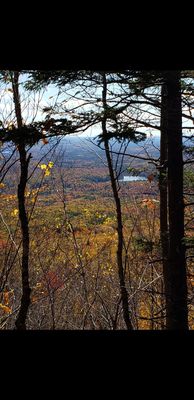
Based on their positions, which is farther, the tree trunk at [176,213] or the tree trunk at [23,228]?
the tree trunk at [23,228]

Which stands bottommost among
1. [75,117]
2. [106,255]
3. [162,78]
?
[106,255]

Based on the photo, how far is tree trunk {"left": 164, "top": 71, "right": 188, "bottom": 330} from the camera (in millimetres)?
3877

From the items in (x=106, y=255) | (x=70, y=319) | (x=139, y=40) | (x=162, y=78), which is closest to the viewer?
(x=139, y=40)

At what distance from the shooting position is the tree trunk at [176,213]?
153 inches

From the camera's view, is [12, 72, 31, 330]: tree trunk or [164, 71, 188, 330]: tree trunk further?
[12, 72, 31, 330]: tree trunk

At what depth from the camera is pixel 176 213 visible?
157 inches

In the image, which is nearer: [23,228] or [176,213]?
[176,213]

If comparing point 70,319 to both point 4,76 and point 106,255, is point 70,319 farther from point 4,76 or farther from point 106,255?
point 4,76

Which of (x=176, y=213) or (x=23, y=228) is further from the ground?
(x=176, y=213)
